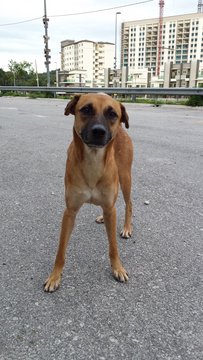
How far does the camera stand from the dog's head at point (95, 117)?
7.23ft

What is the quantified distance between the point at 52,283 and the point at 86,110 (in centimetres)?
121

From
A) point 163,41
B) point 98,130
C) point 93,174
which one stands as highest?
point 163,41

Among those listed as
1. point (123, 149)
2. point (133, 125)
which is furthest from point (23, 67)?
point (123, 149)

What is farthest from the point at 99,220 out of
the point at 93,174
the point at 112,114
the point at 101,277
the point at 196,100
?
the point at 196,100

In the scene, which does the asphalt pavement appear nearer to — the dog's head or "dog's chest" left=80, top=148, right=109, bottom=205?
"dog's chest" left=80, top=148, right=109, bottom=205

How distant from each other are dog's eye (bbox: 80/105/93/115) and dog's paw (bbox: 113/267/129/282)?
1.14 m

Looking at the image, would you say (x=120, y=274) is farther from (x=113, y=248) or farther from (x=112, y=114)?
(x=112, y=114)

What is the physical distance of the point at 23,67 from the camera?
69.4m

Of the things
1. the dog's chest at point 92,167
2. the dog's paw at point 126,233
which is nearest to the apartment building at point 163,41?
the dog's paw at point 126,233

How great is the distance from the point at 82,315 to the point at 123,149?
1.51m

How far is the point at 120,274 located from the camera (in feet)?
7.70

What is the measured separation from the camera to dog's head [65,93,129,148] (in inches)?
86.7

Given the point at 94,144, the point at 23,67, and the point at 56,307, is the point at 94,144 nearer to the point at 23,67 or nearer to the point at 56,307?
the point at 56,307

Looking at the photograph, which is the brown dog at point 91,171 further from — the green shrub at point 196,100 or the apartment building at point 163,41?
the apartment building at point 163,41
